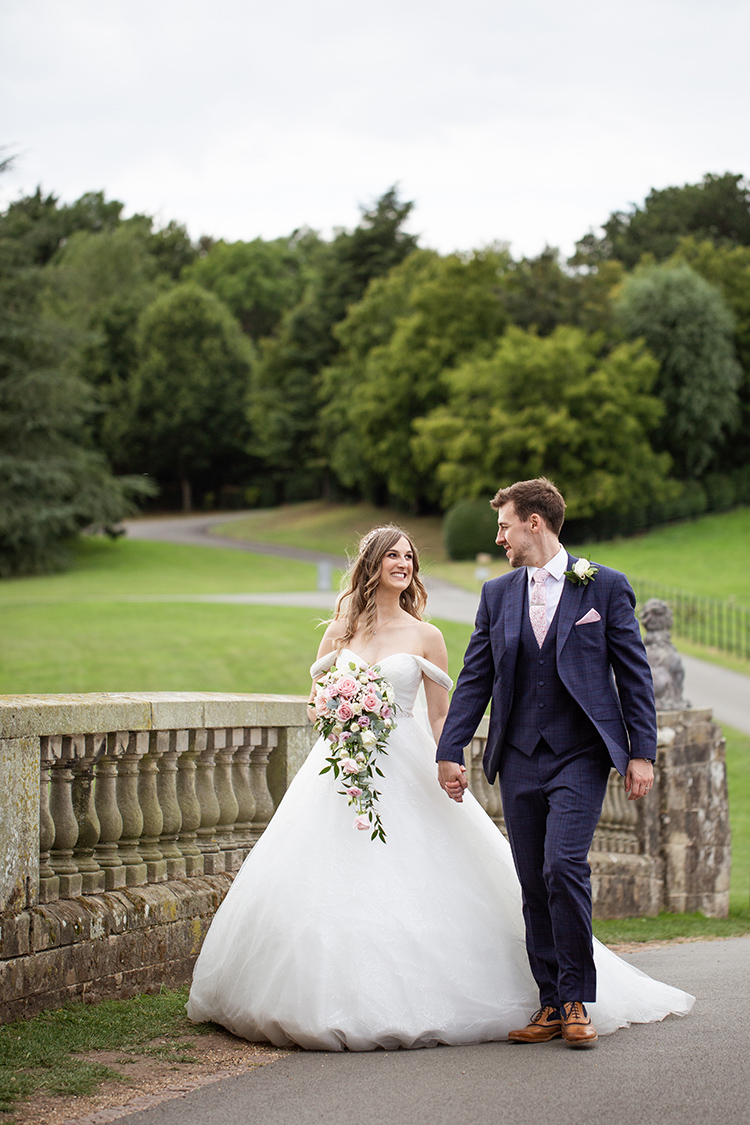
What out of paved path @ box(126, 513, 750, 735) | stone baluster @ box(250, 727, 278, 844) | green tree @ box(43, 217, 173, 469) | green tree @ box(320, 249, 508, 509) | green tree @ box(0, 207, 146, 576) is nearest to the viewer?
stone baluster @ box(250, 727, 278, 844)

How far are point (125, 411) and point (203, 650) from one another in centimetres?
4167

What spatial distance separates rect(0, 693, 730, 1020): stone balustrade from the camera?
13.8ft

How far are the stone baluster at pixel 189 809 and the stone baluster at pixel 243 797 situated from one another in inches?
11.8

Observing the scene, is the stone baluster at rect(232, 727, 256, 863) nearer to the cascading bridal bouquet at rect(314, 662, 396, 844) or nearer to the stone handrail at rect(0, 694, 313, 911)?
the stone handrail at rect(0, 694, 313, 911)

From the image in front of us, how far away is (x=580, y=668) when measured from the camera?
4.21 m

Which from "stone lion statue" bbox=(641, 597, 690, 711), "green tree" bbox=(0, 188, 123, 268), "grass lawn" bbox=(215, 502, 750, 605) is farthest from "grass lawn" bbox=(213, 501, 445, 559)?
"stone lion statue" bbox=(641, 597, 690, 711)

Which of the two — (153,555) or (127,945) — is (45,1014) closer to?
(127,945)

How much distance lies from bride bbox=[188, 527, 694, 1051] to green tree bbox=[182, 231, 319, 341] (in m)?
69.2

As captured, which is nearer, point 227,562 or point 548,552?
point 548,552

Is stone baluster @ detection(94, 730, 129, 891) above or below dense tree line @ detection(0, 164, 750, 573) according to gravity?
below

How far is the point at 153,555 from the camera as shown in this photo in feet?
147

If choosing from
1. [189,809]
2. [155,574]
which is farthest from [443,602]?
[189,809]

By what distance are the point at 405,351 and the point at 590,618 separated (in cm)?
4412

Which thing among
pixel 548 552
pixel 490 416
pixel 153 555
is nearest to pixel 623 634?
pixel 548 552
